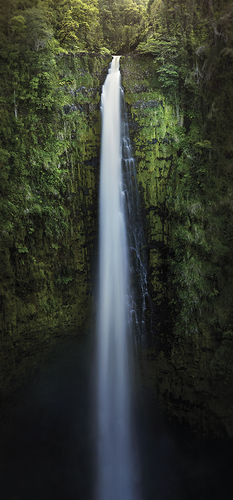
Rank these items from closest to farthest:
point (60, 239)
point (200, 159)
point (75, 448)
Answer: point (75, 448), point (200, 159), point (60, 239)

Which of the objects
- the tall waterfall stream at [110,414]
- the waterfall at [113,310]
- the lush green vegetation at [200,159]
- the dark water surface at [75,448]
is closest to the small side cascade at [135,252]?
the tall waterfall stream at [110,414]

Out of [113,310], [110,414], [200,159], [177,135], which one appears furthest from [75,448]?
[177,135]

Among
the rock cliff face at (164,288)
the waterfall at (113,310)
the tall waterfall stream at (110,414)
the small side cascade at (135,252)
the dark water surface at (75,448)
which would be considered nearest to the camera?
the dark water surface at (75,448)

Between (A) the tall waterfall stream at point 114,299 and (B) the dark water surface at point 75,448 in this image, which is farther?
(A) the tall waterfall stream at point 114,299

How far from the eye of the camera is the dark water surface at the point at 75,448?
287 inches

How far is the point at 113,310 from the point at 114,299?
35 centimetres

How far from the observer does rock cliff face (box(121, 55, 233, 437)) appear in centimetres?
789

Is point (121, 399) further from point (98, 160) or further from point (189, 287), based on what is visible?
point (98, 160)

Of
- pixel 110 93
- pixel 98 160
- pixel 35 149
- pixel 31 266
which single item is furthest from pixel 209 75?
pixel 31 266

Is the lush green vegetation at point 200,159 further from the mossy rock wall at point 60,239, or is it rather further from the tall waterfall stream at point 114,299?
the mossy rock wall at point 60,239

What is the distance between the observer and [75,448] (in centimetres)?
803

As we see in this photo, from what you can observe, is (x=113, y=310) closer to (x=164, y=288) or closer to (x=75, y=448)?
(x=164, y=288)

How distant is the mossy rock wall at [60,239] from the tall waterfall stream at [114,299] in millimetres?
436

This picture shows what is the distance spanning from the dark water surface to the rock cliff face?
26.0 inches
